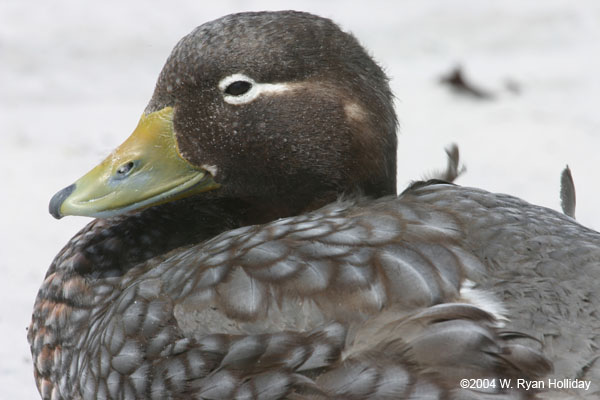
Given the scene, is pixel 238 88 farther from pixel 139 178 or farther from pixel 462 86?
pixel 462 86

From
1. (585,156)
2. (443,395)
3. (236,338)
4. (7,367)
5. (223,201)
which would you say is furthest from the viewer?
(585,156)

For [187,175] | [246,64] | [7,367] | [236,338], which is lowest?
[7,367]

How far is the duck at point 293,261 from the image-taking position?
7.78 ft

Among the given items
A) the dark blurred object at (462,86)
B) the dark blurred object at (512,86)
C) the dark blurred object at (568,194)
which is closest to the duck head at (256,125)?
the dark blurred object at (568,194)

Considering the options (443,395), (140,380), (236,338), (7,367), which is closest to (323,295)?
(236,338)

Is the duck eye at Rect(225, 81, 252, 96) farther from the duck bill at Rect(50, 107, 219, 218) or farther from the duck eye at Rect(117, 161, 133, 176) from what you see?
the duck eye at Rect(117, 161, 133, 176)

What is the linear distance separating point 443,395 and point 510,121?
13.9 feet

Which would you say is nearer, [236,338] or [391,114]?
[236,338]

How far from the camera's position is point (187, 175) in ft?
10.1

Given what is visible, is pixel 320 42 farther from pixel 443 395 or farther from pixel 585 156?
pixel 585 156

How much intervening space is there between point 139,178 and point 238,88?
1.46ft

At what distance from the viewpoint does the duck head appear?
2.99 meters

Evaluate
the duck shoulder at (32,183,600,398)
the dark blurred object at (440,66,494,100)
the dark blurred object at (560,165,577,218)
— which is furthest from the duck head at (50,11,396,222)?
the dark blurred object at (440,66,494,100)

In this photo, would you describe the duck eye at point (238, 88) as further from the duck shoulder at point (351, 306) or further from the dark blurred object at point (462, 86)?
the dark blurred object at point (462, 86)
